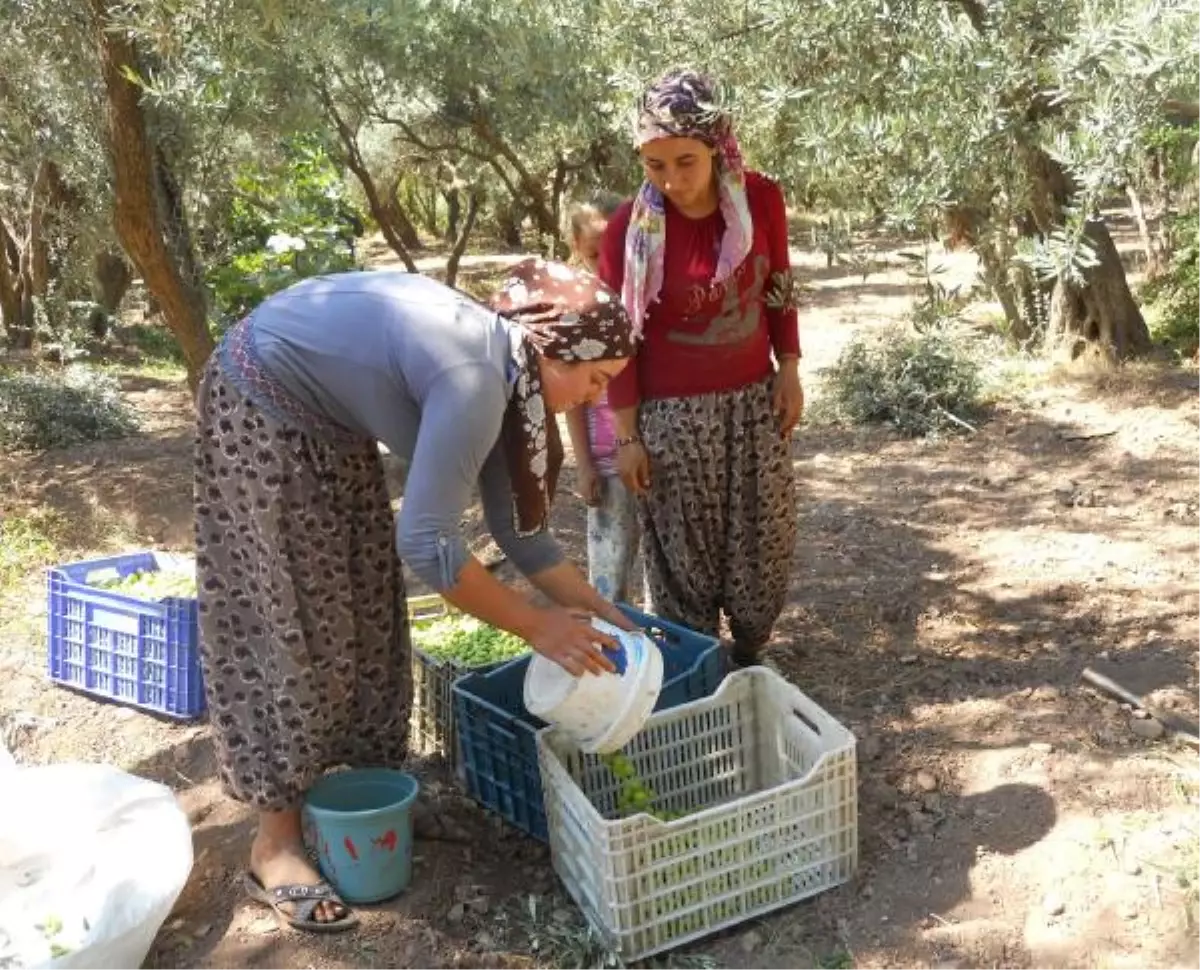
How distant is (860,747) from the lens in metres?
3.31

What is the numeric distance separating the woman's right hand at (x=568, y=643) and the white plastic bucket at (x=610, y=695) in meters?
0.05

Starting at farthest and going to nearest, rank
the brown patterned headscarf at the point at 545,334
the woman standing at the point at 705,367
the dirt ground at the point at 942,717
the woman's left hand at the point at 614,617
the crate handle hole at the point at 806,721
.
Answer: the woman standing at the point at 705,367 < the crate handle hole at the point at 806,721 < the woman's left hand at the point at 614,617 < the dirt ground at the point at 942,717 < the brown patterned headscarf at the point at 545,334

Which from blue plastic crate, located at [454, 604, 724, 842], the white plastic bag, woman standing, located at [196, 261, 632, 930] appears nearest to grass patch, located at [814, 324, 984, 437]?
blue plastic crate, located at [454, 604, 724, 842]

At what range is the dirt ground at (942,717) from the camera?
2615 millimetres

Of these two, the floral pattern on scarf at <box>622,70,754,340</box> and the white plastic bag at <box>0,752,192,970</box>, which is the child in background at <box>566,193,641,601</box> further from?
the white plastic bag at <box>0,752,192,970</box>

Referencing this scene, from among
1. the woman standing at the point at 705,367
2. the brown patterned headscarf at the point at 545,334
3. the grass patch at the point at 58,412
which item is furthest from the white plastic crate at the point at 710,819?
the grass patch at the point at 58,412

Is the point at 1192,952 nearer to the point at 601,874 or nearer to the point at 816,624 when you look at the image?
the point at 601,874

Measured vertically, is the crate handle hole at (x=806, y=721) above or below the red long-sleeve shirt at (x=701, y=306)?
below

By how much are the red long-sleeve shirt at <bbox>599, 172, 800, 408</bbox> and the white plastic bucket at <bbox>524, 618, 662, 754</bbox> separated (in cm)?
87

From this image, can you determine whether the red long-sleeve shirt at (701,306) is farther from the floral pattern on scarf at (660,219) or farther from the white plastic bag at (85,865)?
the white plastic bag at (85,865)

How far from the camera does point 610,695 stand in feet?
8.16

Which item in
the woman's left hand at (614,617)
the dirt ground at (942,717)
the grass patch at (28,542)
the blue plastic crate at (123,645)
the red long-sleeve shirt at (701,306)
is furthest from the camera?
the grass patch at (28,542)

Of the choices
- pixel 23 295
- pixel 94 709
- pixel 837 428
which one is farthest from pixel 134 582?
pixel 23 295

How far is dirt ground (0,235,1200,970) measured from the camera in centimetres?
262
